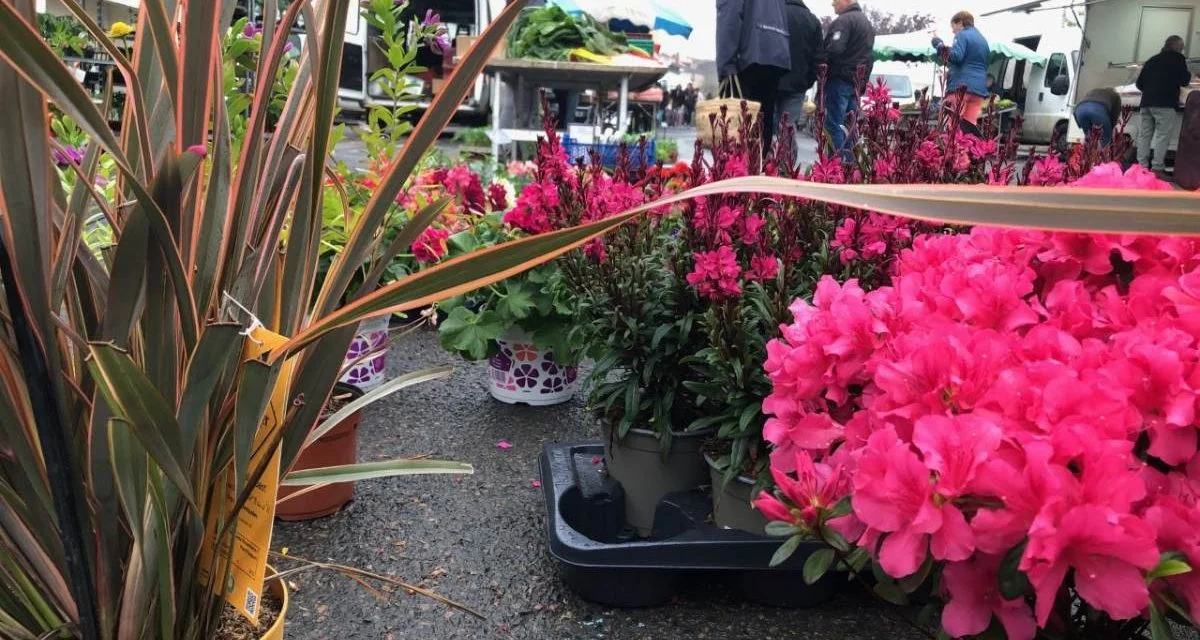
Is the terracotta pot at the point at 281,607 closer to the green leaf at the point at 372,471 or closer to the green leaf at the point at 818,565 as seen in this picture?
the green leaf at the point at 372,471

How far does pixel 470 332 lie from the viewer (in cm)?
297

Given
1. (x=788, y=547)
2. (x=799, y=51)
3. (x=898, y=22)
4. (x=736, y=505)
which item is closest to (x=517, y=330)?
(x=736, y=505)

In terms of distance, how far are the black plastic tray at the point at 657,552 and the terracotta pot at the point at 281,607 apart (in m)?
0.69

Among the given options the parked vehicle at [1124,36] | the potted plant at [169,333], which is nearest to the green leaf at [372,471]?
the potted plant at [169,333]

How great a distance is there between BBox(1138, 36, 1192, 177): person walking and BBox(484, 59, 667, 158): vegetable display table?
22.7 ft

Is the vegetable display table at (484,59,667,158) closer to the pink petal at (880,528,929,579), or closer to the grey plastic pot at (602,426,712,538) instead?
the grey plastic pot at (602,426,712,538)

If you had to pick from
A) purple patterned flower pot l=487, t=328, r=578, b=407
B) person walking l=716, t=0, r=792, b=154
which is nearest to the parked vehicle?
person walking l=716, t=0, r=792, b=154

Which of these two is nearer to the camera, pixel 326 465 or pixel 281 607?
pixel 281 607

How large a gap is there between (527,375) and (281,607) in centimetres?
185

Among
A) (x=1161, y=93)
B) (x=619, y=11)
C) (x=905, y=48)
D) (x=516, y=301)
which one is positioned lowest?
(x=516, y=301)

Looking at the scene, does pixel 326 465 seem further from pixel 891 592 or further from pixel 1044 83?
pixel 1044 83

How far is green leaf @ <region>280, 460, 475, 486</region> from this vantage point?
1.25 metres

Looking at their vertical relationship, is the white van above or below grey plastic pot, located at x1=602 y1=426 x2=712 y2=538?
above

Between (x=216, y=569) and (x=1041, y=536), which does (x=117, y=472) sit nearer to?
(x=216, y=569)
